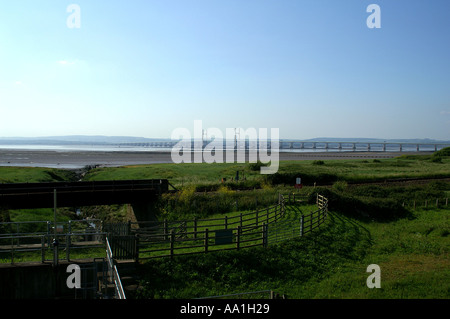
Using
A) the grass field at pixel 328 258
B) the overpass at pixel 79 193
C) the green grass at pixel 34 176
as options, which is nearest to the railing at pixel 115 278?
the grass field at pixel 328 258

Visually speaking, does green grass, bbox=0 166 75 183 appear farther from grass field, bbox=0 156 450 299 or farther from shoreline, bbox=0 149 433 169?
shoreline, bbox=0 149 433 169

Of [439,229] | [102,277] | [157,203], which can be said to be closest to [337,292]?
[102,277]

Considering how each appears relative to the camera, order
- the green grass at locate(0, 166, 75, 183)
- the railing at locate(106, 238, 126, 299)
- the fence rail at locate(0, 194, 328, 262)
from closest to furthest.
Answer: the railing at locate(106, 238, 126, 299)
the fence rail at locate(0, 194, 328, 262)
the green grass at locate(0, 166, 75, 183)

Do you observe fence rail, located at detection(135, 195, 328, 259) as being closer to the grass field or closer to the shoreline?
the grass field

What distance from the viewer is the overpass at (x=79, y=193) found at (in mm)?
31047

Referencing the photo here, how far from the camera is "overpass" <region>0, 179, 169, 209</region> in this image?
31.0 metres

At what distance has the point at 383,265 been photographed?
718 inches

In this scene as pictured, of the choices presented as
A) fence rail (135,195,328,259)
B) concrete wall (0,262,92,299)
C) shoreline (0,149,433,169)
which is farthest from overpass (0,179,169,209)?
shoreline (0,149,433,169)

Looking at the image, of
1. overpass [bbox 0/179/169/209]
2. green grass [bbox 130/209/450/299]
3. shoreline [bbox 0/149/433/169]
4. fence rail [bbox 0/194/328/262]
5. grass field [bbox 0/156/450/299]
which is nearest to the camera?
green grass [bbox 130/209/450/299]

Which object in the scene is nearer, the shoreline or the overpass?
the overpass

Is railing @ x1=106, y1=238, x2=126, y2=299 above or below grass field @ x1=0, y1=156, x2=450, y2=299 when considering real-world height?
above
